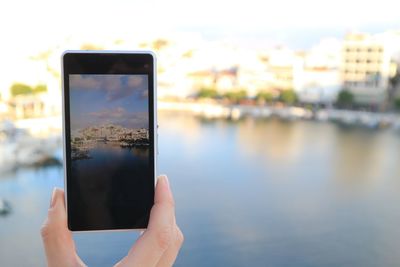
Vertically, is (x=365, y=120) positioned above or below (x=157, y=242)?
below

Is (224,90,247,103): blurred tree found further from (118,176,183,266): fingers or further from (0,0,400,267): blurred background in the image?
(118,176,183,266): fingers

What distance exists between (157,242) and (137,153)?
0.08 meters

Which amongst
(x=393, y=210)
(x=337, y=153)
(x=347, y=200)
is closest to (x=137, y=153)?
(x=393, y=210)

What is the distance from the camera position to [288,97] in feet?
30.0

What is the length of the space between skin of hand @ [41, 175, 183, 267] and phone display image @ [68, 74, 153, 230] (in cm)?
3

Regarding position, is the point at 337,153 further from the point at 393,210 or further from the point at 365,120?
the point at 365,120

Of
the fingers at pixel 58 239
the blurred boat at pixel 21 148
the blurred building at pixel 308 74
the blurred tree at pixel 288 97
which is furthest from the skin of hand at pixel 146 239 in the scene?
the blurred building at pixel 308 74

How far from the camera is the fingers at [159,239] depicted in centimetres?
20

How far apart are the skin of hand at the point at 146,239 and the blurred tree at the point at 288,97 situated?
9093 millimetres

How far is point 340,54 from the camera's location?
9070mm

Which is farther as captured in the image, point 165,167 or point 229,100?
point 229,100

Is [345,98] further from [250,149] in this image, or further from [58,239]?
[58,239]

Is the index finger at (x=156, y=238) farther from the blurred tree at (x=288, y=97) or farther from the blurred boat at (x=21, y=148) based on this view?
the blurred tree at (x=288, y=97)

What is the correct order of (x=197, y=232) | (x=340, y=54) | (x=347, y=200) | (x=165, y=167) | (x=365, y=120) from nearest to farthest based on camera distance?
(x=197, y=232) < (x=347, y=200) < (x=165, y=167) < (x=365, y=120) < (x=340, y=54)
